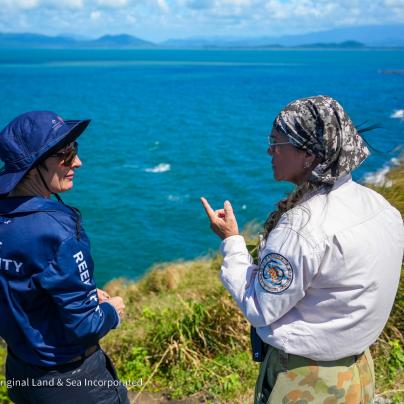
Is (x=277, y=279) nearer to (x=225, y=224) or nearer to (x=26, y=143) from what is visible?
(x=225, y=224)

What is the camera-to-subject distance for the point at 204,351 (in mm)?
5125

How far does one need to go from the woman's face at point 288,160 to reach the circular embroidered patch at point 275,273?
44cm

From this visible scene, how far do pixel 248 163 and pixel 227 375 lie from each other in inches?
1190

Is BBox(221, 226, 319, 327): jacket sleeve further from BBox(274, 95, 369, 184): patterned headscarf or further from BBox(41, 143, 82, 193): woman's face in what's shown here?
BBox(41, 143, 82, 193): woman's face

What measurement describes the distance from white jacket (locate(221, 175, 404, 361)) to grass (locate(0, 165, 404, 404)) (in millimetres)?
2075

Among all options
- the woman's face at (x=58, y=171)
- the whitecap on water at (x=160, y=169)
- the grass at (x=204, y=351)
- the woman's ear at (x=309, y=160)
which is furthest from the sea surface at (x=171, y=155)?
the woman's face at (x=58, y=171)

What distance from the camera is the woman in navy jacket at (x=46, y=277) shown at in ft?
7.47

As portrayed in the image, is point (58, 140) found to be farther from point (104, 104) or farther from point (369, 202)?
point (104, 104)

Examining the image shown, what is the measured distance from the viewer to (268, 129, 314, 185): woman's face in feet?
7.43

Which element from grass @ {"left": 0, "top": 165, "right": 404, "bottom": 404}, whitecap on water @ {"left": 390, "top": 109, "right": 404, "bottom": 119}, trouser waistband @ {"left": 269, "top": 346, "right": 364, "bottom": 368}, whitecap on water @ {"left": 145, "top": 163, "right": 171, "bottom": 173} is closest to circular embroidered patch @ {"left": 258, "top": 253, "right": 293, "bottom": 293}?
trouser waistband @ {"left": 269, "top": 346, "right": 364, "bottom": 368}

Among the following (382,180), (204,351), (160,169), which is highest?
(382,180)

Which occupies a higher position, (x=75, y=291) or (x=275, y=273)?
(x=275, y=273)

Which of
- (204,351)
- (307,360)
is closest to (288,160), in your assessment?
(307,360)

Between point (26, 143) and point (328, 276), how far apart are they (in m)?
1.59
